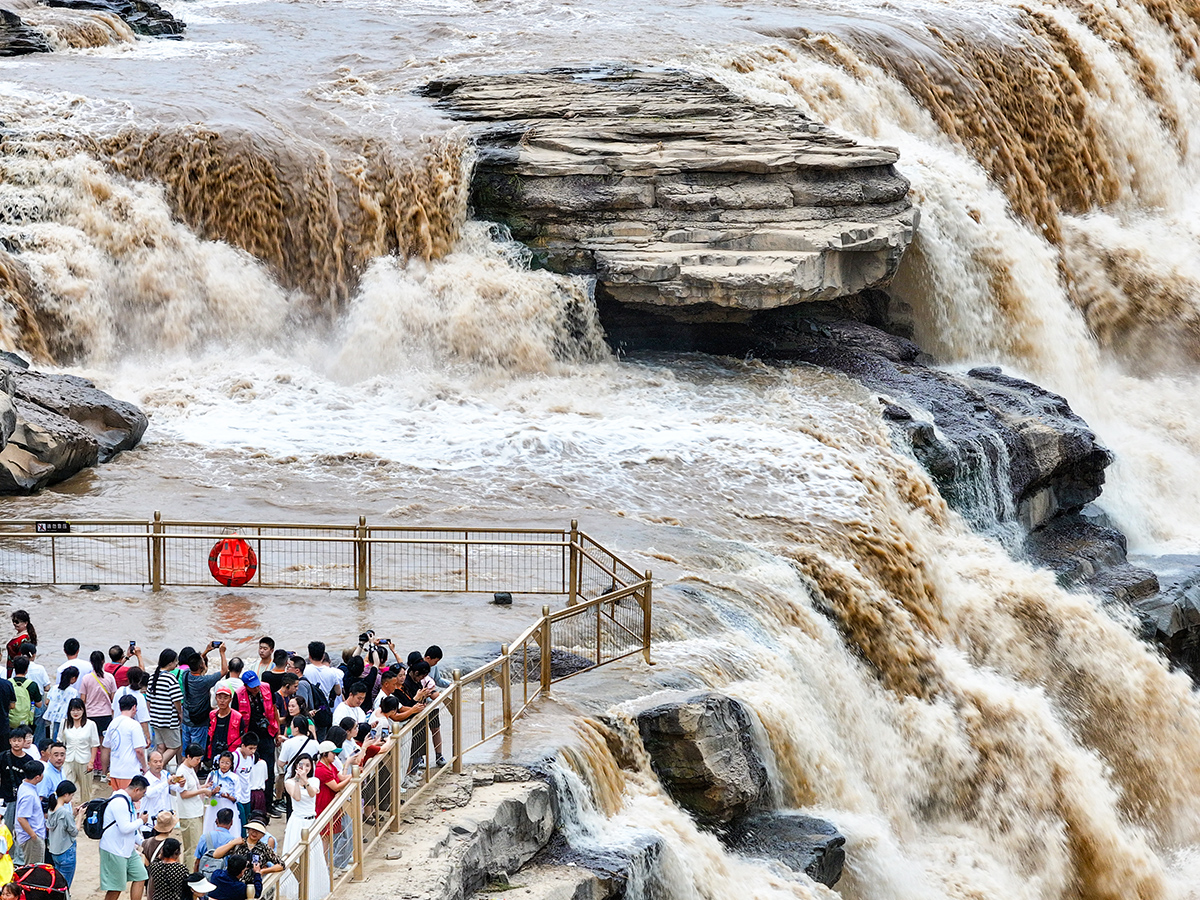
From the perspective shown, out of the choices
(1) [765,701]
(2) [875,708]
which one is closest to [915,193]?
(2) [875,708]

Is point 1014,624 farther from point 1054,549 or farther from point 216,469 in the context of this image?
point 216,469

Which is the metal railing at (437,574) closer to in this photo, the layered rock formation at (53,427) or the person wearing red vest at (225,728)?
the person wearing red vest at (225,728)

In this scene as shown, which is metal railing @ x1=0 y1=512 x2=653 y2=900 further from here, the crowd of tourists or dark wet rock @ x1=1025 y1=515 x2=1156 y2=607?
dark wet rock @ x1=1025 y1=515 x2=1156 y2=607

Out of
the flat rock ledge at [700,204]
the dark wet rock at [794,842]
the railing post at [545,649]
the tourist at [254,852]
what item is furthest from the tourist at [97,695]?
the flat rock ledge at [700,204]

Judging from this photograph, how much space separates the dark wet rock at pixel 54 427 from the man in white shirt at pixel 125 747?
8.03 meters

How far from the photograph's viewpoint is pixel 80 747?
1322cm

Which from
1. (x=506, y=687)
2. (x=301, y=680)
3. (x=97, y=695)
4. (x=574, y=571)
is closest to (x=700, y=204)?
(x=574, y=571)

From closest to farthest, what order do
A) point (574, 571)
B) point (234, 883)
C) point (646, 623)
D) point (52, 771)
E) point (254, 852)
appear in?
1. point (234, 883)
2. point (254, 852)
3. point (52, 771)
4. point (646, 623)
5. point (574, 571)

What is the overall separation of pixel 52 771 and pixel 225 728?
4.99 ft

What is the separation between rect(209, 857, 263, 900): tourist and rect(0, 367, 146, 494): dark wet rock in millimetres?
10887

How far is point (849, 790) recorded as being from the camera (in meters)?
17.2

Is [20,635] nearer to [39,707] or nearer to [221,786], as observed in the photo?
[39,707]

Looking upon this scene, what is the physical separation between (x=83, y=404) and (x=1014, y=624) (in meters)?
13.1

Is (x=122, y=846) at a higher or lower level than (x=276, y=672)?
lower
